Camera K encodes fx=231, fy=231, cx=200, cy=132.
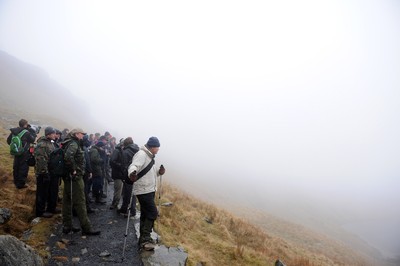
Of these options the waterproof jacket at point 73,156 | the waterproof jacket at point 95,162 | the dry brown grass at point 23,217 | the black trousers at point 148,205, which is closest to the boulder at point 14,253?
the dry brown grass at point 23,217

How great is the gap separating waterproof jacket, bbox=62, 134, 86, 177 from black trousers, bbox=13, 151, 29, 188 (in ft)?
12.9

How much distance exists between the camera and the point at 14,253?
4672 mm

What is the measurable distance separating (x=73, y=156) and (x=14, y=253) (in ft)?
9.96

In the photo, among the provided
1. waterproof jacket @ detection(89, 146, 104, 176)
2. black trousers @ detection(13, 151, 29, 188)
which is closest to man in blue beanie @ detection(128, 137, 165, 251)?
waterproof jacket @ detection(89, 146, 104, 176)

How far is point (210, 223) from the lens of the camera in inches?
512

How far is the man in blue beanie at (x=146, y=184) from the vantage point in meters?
6.77

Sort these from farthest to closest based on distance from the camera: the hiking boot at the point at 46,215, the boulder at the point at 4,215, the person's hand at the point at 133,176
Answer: the hiking boot at the point at 46,215
the boulder at the point at 4,215
the person's hand at the point at 133,176

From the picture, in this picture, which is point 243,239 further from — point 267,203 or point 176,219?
point 267,203

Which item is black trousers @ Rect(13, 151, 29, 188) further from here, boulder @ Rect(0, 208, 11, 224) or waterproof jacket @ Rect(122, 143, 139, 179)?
waterproof jacket @ Rect(122, 143, 139, 179)

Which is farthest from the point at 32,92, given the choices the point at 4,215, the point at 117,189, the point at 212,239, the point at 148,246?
the point at 148,246

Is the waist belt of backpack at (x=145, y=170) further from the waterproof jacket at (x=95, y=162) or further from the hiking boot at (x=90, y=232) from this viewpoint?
the waterproof jacket at (x=95, y=162)

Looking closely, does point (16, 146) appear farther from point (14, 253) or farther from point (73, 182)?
point (14, 253)

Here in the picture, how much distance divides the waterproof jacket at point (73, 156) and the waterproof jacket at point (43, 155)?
129 centimetres

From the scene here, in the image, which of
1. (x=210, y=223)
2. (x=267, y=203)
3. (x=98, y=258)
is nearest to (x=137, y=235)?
(x=98, y=258)
